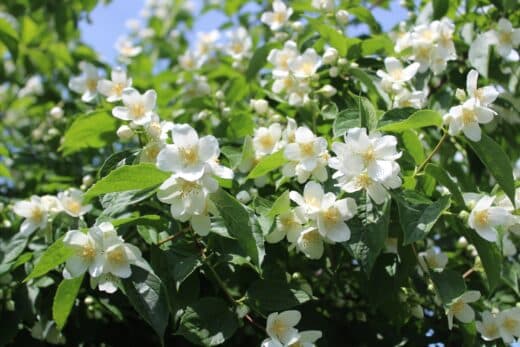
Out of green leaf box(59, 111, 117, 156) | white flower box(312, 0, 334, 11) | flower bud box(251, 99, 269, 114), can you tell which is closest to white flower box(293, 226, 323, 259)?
flower bud box(251, 99, 269, 114)

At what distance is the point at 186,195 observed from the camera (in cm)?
158

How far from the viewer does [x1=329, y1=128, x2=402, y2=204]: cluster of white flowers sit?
5.22ft

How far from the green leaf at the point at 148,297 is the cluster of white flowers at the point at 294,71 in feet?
2.56

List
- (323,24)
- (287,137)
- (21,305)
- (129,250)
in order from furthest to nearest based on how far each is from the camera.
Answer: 1. (323,24)
2. (21,305)
3. (287,137)
4. (129,250)

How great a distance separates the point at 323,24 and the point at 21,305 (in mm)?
1288

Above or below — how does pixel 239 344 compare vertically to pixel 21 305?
below

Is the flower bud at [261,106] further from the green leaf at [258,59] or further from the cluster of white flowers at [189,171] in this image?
the cluster of white flowers at [189,171]

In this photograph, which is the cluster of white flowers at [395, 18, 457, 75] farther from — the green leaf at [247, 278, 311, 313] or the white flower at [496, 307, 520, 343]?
the green leaf at [247, 278, 311, 313]

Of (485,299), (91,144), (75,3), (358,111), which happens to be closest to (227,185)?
(358,111)

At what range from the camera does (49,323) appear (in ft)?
6.81

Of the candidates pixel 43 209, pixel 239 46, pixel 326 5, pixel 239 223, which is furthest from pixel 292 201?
pixel 239 46

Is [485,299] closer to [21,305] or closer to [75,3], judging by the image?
[21,305]

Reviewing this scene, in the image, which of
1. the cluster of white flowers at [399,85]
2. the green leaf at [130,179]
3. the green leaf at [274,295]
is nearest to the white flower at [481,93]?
the cluster of white flowers at [399,85]

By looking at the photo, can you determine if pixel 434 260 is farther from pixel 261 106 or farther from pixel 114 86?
pixel 114 86
